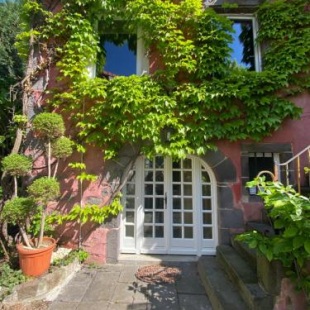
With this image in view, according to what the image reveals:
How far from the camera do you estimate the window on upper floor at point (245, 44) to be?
5.20 meters

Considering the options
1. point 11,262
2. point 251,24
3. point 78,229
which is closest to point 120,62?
point 251,24

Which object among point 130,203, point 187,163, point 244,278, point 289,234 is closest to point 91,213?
point 130,203

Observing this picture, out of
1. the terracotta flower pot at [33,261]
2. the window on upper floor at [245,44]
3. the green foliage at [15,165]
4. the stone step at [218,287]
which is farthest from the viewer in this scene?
the window on upper floor at [245,44]

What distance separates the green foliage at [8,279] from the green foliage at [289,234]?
9.68ft

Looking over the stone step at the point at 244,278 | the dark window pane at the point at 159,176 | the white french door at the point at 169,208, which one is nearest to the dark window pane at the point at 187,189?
the white french door at the point at 169,208

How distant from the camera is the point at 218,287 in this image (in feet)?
11.3

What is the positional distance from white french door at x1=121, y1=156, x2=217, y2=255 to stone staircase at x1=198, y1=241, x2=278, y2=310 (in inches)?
22.8

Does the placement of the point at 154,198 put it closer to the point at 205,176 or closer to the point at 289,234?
the point at 205,176

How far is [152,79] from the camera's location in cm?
480

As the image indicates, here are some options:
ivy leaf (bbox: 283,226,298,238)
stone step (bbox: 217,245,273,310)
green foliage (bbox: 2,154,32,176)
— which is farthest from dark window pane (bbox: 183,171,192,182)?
ivy leaf (bbox: 283,226,298,238)

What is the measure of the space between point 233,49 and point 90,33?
2.80 meters

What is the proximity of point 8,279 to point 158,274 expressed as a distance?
2.16 meters

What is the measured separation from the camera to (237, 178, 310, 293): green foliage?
83.6 inches

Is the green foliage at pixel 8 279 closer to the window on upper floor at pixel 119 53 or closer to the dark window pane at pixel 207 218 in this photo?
the dark window pane at pixel 207 218
